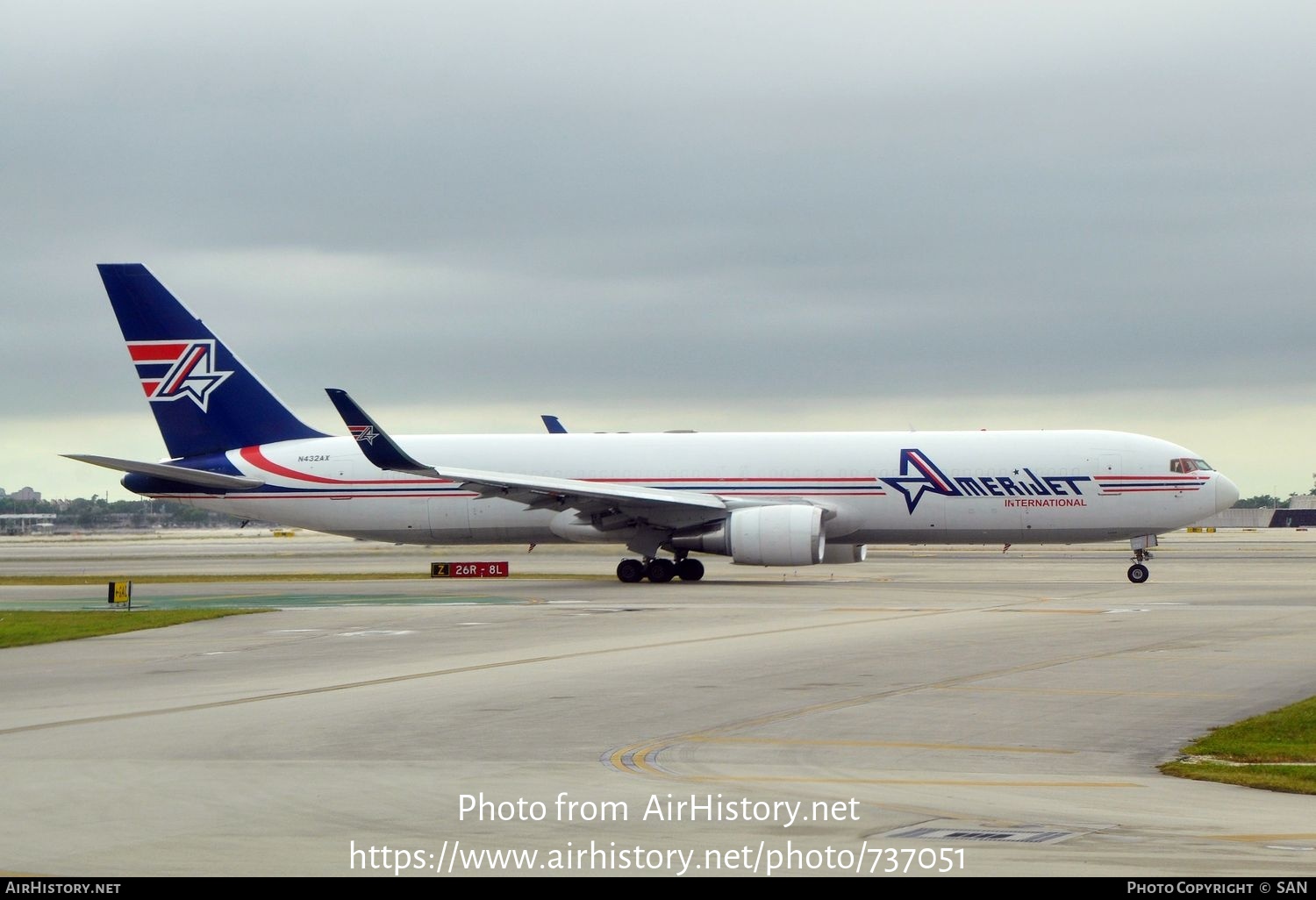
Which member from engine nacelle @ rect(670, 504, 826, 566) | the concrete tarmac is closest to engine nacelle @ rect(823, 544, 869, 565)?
engine nacelle @ rect(670, 504, 826, 566)

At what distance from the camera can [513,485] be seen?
130 ft

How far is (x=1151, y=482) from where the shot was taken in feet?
134

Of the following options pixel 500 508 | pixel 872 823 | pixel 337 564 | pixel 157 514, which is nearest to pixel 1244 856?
pixel 872 823

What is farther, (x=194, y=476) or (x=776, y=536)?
(x=194, y=476)

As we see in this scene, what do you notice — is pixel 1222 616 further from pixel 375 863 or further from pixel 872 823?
pixel 375 863

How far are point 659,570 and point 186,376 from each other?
54.9ft

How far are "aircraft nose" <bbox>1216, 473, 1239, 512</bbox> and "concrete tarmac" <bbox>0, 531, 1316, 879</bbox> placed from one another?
10.3 metres

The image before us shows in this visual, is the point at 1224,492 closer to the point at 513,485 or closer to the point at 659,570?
the point at 659,570

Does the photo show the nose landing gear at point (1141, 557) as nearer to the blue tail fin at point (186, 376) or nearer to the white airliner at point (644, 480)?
the white airliner at point (644, 480)

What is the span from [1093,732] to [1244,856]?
596 centimetres

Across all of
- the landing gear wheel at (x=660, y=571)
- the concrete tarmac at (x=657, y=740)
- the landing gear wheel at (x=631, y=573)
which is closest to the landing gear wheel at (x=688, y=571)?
the landing gear wheel at (x=660, y=571)

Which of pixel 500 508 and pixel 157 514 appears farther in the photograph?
pixel 157 514

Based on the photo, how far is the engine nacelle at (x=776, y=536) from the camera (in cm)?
3928


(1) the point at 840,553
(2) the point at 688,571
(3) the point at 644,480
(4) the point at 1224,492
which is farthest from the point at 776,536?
(4) the point at 1224,492
